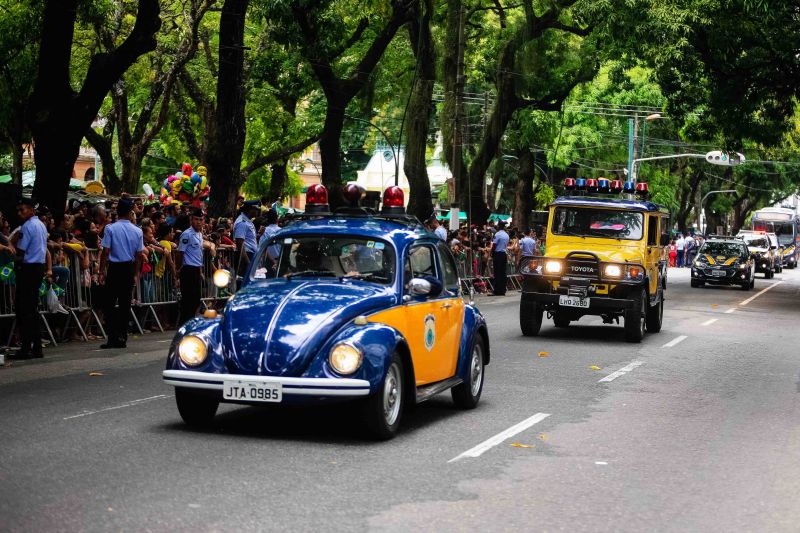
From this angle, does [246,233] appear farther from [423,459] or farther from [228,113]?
[423,459]

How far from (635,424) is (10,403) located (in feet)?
17.9

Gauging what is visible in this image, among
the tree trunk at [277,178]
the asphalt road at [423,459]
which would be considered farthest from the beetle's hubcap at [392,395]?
the tree trunk at [277,178]

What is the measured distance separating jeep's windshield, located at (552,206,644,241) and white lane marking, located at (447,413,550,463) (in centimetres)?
917

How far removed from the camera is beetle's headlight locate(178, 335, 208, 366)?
9086 millimetres

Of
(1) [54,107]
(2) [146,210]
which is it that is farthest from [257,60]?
(1) [54,107]

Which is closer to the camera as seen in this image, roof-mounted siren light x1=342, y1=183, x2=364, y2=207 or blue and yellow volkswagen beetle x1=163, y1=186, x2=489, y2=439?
blue and yellow volkswagen beetle x1=163, y1=186, x2=489, y2=439

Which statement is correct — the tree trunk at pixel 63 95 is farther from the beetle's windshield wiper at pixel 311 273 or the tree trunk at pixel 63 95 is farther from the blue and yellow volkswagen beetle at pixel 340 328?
the beetle's windshield wiper at pixel 311 273

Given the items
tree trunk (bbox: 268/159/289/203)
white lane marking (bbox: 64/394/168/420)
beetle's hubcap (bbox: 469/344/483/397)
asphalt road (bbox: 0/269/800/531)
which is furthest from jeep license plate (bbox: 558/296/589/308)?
tree trunk (bbox: 268/159/289/203)

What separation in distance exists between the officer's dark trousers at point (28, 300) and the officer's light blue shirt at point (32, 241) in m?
0.07

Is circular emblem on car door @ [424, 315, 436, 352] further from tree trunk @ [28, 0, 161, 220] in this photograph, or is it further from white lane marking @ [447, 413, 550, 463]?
tree trunk @ [28, 0, 161, 220]

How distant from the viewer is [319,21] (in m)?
28.8

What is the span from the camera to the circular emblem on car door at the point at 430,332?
33.3ft

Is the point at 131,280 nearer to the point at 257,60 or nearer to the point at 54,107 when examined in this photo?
the point at 54,107

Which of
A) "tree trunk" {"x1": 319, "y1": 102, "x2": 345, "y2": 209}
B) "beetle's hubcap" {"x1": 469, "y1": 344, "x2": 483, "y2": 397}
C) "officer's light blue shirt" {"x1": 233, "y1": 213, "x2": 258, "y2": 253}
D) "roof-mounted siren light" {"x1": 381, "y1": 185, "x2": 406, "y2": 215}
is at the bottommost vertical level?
"beetle's hubcap" {"x1": 469, "y1": 344, "x2": 483, "y2": 397}
